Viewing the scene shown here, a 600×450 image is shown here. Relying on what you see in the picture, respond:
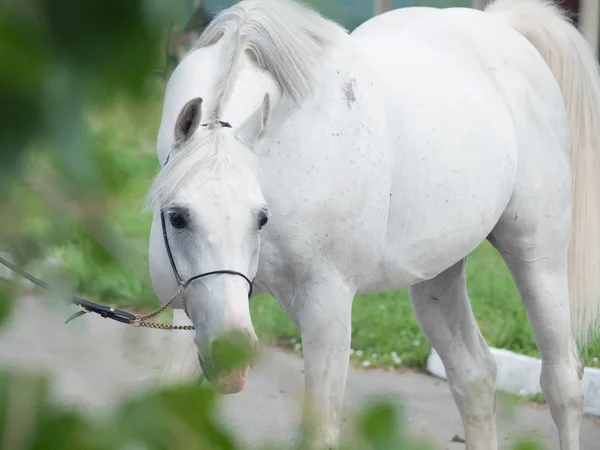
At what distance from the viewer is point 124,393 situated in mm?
489

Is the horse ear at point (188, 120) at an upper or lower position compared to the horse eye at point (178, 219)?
upper

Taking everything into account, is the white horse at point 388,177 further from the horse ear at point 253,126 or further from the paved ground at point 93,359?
the paved ground at point 93,359

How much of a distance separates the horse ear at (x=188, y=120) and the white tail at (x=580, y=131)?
165cm

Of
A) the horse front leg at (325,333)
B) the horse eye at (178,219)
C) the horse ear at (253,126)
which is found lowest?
the horse front leg at (325,333)

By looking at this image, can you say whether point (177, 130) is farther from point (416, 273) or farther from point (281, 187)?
point (416, 273)

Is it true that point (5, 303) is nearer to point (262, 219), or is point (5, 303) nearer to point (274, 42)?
point (262, 219)

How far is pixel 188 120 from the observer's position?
237cm

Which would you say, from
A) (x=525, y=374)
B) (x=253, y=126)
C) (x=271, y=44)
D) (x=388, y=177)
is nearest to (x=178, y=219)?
(x=253, y=126)

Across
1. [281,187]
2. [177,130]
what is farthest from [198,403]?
[281,187]

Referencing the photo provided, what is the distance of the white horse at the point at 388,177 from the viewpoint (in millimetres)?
2334

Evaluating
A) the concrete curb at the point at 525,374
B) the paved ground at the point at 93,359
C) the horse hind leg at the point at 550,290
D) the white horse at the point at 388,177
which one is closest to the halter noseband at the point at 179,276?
the white horse at the point at 388,177

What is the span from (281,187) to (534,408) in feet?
8.16

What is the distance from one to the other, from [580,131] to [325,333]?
1.39 m

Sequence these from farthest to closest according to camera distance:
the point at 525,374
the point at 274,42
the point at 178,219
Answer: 1. the point at 525,374
2. the point at 274,42
3. the point at 178,219
